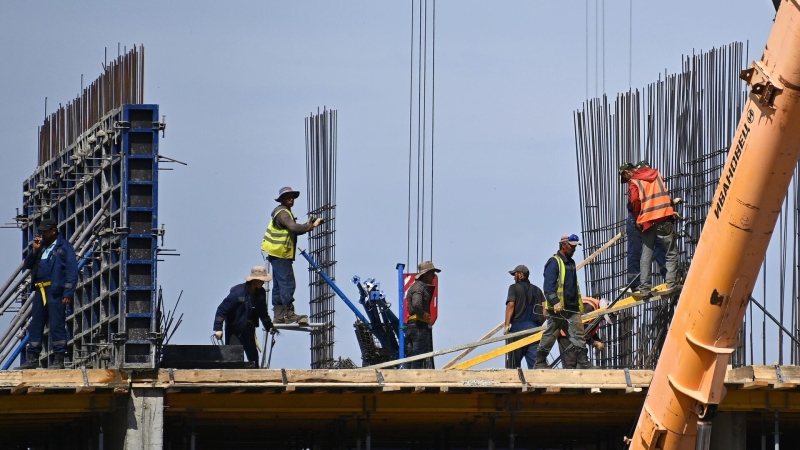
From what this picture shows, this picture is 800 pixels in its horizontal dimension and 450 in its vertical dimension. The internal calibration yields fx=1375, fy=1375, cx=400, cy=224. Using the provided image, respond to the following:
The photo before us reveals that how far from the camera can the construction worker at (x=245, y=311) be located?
56.1ft

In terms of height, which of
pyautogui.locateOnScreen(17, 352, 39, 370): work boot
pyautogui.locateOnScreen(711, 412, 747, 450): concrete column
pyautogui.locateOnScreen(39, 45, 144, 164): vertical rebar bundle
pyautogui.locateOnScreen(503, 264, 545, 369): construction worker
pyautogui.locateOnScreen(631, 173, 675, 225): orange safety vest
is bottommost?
pyautogui.locateOnScreen(711, 412, 747, 450): concrete column

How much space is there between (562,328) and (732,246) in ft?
21.7

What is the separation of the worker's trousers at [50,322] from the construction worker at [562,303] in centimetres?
573

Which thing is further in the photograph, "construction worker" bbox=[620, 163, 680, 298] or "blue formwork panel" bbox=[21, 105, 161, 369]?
"construction worker" bbox=[620, 163, 680, 298]

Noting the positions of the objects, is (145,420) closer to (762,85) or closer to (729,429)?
(729,429)

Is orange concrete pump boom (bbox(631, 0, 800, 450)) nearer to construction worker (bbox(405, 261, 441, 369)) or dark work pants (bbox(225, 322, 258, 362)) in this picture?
construction worker (bbox(405, 261, 441, 369))

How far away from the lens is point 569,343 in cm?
1923

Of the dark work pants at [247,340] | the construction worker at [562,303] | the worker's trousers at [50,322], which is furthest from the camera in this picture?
the dark work pants at [247,340]

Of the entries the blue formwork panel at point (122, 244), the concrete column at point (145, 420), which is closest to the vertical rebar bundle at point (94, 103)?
the blue formwork panel at point (122, 244)

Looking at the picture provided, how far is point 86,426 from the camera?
18.0m

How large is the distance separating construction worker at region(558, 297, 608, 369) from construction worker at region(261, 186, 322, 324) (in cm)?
332

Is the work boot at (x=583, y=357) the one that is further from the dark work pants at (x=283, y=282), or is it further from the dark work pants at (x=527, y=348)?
the dark work pants at (x=283, y=282)

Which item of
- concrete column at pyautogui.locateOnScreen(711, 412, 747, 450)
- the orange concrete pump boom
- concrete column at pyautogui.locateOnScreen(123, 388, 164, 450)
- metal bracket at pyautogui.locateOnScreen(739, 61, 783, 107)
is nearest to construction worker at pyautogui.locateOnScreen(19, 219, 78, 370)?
concrete column at pyautogui.locateOnScreen(123, 388, 164, 450)

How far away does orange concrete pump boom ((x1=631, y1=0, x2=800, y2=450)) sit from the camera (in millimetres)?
10094
